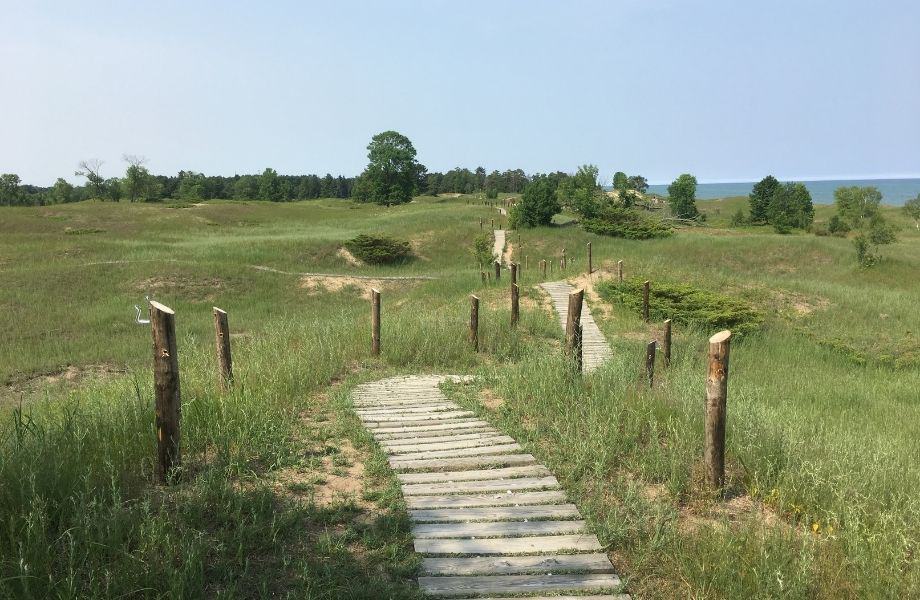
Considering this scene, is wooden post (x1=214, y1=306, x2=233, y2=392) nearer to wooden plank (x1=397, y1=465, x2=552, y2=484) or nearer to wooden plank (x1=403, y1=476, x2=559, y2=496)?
wooden plank (x1=397, y1=465, x2=552, y2=484)

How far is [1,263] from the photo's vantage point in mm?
27812

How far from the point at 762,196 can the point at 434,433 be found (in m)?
67.1

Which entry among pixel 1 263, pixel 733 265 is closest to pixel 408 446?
pixel 1 263

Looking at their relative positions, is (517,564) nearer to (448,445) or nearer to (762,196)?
(448,445)

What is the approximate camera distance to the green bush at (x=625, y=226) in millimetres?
41469

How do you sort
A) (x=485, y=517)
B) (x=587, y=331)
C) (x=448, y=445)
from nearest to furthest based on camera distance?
(x=485, y=517)
(x=448, y=445)
(x=587, y=331)

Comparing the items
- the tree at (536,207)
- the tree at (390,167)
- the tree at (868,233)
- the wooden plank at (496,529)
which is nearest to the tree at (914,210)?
the tree at (868,233)

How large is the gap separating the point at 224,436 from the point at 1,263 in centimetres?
2986

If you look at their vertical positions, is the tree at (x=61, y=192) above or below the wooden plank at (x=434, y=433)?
above

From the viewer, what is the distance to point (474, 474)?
5.41 meters

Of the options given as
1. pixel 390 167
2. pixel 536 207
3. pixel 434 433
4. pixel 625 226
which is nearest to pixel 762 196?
pixel 625 226

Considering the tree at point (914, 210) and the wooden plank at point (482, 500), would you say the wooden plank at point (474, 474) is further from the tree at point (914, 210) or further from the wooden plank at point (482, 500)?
the tree at point (914, 210)

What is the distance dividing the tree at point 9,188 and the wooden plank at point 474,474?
334ft

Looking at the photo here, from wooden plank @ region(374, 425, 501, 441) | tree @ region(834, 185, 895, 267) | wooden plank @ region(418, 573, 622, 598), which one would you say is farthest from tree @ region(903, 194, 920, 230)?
wooden plank @ region(418, 573, 622, 598)
